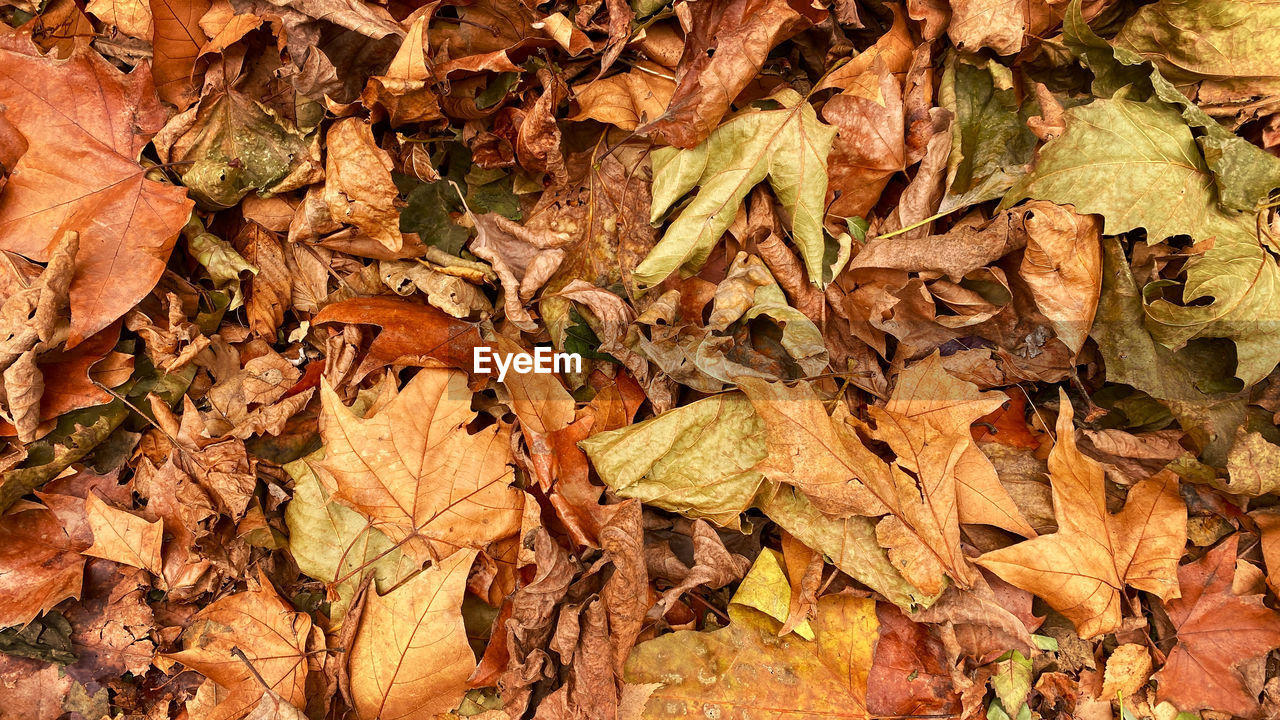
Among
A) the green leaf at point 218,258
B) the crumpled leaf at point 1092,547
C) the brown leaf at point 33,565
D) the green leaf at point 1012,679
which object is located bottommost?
the green leaf at point 1012,679

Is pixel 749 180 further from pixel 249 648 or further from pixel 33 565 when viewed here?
pixel 33 565

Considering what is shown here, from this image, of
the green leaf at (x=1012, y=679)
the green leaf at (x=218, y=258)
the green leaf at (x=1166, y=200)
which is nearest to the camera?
the green leaf at (x=1166, y=200)

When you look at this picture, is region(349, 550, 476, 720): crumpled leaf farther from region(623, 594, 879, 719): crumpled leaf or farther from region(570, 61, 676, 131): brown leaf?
region(570, 61, 676, 131): brown leaf

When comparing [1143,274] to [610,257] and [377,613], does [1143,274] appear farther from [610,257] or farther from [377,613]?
[377,613]

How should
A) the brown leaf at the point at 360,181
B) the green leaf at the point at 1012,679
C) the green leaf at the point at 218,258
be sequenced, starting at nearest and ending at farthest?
the green leaf at the point at 1012,679 → the brown leaf at the point at 360,181 → the green leaf at the point at 218,258

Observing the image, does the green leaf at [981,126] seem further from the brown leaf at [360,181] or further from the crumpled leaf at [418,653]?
the crumpled leaf at [418,653]

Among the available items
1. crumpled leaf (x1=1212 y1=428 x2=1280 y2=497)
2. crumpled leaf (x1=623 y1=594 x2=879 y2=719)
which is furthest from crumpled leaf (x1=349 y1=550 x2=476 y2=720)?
crumpled leaf (x1=1212 y1=428 x2=1280 y2=497)

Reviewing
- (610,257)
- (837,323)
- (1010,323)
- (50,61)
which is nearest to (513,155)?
(610,257)

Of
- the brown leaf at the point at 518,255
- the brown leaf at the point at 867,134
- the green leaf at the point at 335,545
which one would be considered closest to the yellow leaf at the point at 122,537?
the green leaf at the point at 335,545
